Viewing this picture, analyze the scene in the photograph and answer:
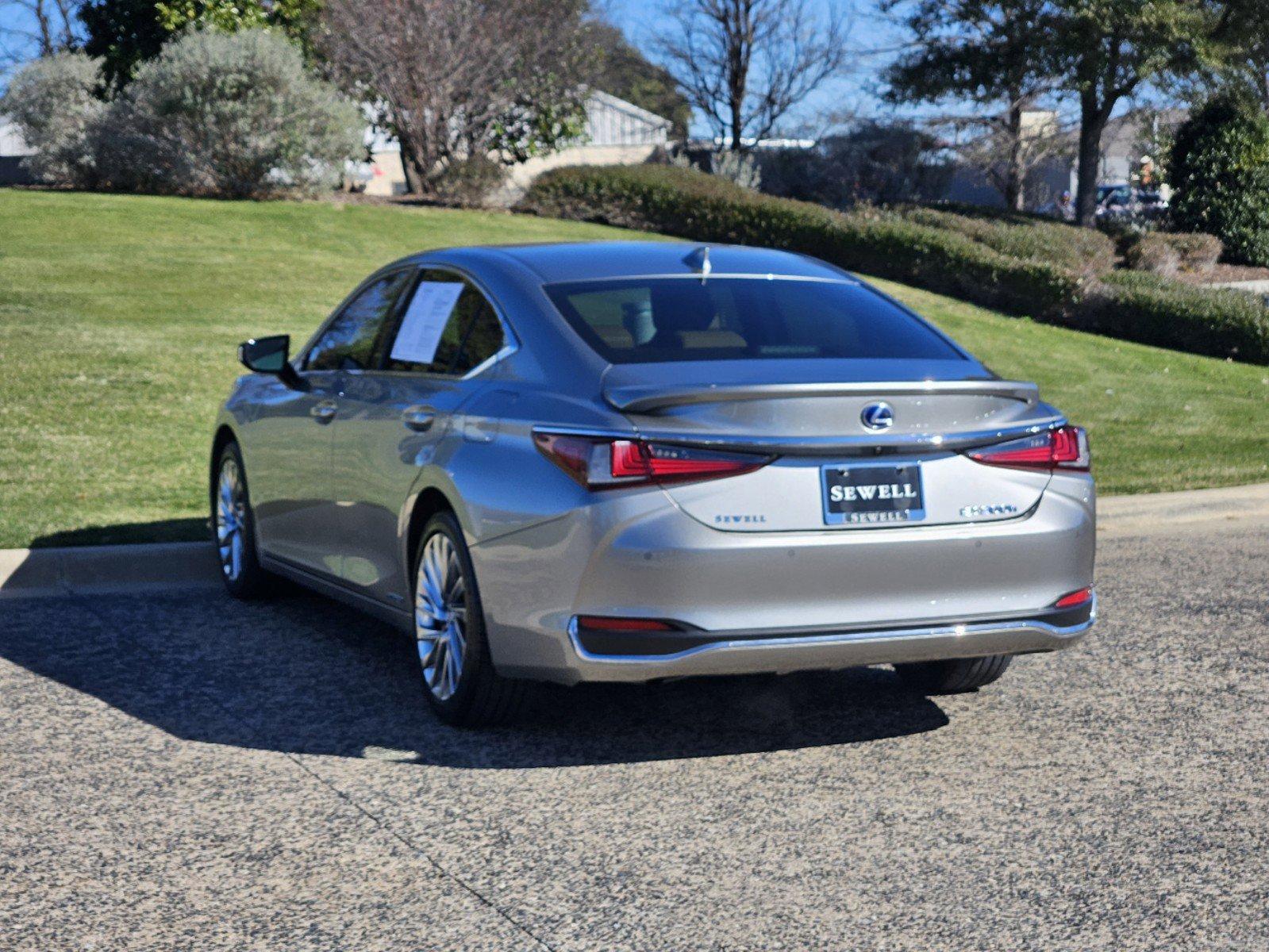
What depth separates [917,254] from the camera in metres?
23.7

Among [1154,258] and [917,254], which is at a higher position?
[917,254]

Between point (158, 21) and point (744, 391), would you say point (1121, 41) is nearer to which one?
point (158, 21)

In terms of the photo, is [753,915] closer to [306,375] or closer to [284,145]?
[306,375]

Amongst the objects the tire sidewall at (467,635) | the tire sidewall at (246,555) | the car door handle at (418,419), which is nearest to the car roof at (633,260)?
the car door handle at (418,419)

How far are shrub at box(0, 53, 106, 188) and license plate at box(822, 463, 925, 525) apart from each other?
25584mm

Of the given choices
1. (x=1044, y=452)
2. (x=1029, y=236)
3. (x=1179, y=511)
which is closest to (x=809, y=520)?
(x=1044, y=452)

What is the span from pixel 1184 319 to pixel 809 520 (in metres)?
16.9

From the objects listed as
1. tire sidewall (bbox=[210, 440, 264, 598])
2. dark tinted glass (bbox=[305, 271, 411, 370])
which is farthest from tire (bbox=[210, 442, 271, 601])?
dark tinted glass (bbox=[305, 271, 411, 370])

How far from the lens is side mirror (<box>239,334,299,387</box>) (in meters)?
7.32

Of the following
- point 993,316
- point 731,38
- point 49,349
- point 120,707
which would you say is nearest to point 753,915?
point 120,707

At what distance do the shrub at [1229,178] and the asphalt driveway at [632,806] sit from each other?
25.1m

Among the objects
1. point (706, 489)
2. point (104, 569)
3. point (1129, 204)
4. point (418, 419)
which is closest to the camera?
point (706, 489)

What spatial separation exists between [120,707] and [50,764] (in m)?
0.70

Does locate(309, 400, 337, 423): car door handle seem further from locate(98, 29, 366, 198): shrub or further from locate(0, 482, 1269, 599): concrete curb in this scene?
locate(98, 29, 366, 198): shrub
